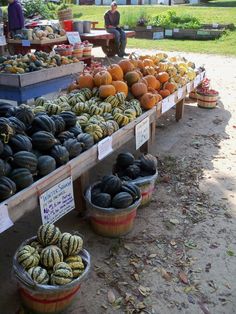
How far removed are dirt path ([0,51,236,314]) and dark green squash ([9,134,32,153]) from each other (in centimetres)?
93

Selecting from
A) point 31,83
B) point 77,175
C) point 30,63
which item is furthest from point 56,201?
point 30,63

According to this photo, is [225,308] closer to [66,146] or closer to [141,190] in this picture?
[141,190]

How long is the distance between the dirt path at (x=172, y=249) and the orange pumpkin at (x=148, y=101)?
0.76 m

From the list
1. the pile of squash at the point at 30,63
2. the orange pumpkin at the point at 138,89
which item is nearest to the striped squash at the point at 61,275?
the orange pumpkin at the point at 138,89

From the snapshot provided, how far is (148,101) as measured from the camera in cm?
464

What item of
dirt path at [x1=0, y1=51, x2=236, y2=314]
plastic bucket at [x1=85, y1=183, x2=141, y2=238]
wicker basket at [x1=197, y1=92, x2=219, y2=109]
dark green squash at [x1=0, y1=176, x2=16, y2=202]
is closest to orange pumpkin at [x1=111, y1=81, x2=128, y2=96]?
dirt path at [x1=0, y1=51, x2=236, y2=314]

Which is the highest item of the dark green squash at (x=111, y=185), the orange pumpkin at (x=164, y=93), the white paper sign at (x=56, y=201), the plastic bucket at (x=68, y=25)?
the plastic bucket at (x=68, y=25)

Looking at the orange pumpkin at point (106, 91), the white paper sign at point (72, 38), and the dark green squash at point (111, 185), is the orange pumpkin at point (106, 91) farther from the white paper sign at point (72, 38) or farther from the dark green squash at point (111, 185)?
the white paper sign at point (72, 38)

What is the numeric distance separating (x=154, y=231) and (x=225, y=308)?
1.02 metres

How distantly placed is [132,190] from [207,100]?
13.8 feet

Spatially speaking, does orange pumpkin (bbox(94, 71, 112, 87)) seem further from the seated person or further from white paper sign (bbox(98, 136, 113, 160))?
the seated person

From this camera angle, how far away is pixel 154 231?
3.58 m

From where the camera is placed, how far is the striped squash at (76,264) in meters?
2.53

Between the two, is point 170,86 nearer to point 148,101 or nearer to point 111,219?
point 148,101
